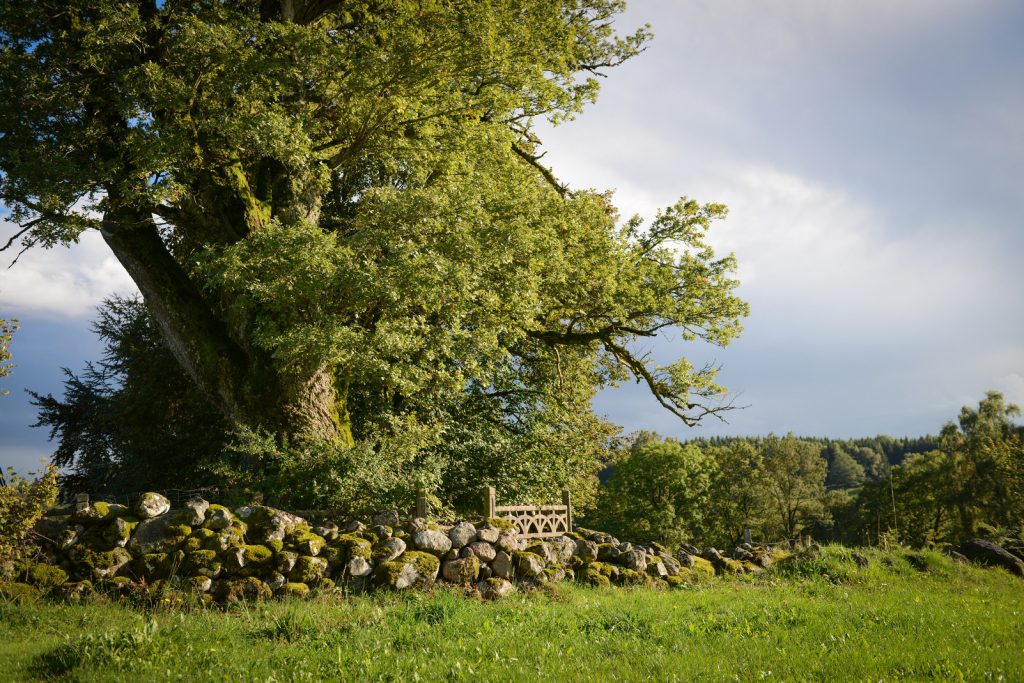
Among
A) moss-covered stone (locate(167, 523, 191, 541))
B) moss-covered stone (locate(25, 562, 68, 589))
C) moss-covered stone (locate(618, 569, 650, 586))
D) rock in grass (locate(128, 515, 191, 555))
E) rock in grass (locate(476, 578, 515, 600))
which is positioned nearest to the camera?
moss-covered stone (locate(25, 562, 68, 589))

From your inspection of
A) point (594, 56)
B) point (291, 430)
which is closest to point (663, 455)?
point (594, 56)

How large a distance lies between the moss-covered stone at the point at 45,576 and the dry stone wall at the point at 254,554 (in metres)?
0.01

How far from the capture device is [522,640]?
22.7 ft

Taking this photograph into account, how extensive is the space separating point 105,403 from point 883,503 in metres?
49.2

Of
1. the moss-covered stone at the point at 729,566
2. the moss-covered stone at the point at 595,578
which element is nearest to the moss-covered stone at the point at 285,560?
the moss-covered stone at the point at 595,578

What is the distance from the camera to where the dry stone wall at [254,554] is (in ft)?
28.6

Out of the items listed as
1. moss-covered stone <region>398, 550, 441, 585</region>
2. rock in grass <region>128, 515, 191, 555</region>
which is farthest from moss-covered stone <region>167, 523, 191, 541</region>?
moss-covered stone <region>398, 550, 441, 585</region>

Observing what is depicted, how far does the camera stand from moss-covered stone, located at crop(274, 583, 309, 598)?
8.94 meters

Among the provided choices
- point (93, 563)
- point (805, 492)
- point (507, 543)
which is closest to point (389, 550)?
point (507, 543)

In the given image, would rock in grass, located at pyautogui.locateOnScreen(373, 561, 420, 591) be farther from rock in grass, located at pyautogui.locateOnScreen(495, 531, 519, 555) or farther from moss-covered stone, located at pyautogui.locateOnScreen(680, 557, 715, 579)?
moss-covered stone, located at pyautogui.locateOnScreen(680, 557, 715, 579)

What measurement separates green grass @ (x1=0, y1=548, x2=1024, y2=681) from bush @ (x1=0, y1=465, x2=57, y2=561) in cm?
90

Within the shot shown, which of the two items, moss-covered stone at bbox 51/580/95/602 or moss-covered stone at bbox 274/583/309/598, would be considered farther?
moss-covered stone at bbox 274/583/309/598

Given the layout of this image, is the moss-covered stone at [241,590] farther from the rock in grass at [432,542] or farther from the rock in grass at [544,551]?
the rock in grass at [544,551]

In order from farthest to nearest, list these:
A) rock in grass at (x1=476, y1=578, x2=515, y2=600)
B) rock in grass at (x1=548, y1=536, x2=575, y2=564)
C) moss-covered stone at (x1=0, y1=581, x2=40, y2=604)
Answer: rock in grass at (x1=548, y1=536, x2=575, y2=564)
rock in grass at (x1=476, y1=578, x2=515, y2=600)
moss-covered stone at (x1=0, y1=581, x2=40, y2=604)
